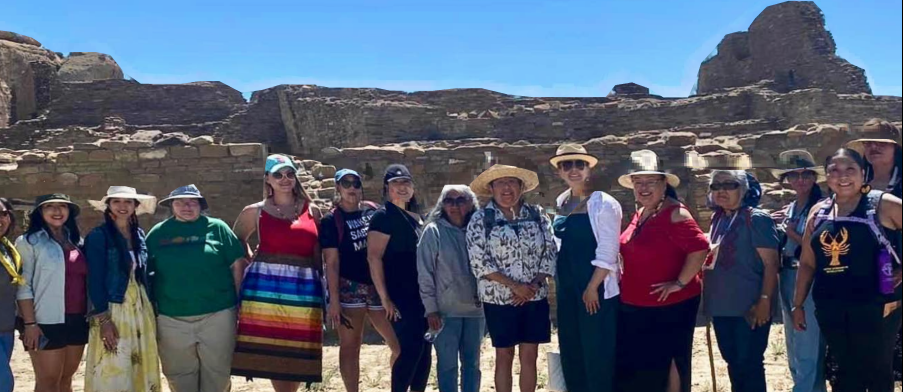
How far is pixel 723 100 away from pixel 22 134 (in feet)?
71.9

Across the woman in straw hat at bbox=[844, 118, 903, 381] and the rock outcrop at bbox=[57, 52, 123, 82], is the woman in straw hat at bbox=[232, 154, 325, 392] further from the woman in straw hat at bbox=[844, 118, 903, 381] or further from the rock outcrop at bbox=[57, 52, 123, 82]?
the rock outcrop at bbox=[57, 52, 123, 82]

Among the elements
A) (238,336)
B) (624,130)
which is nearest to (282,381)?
(238,336)

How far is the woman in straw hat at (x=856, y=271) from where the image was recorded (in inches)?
154

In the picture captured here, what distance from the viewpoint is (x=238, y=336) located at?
4945 millimetres

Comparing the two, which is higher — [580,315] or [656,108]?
[656,108]

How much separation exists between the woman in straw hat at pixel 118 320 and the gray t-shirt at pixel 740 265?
3927 millimetres

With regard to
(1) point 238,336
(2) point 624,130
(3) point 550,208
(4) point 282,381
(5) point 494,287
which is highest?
(2) point 624,130

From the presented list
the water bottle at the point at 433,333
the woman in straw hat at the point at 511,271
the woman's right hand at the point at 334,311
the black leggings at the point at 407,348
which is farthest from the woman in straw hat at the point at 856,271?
the woman's right hand at the point at 334,311

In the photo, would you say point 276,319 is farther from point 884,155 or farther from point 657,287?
point 884,155

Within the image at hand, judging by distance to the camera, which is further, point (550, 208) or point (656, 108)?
point (656, 108)

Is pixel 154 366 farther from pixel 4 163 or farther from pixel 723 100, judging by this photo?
pixel 723 100

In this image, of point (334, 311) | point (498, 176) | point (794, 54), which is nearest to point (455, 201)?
point (498, 176)

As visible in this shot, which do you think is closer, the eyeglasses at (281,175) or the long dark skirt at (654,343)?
the long dark skirt at (654,343)

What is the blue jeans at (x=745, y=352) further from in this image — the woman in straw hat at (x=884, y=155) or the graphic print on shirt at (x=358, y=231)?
the graphic print on shirt at (x=358, y=231)
